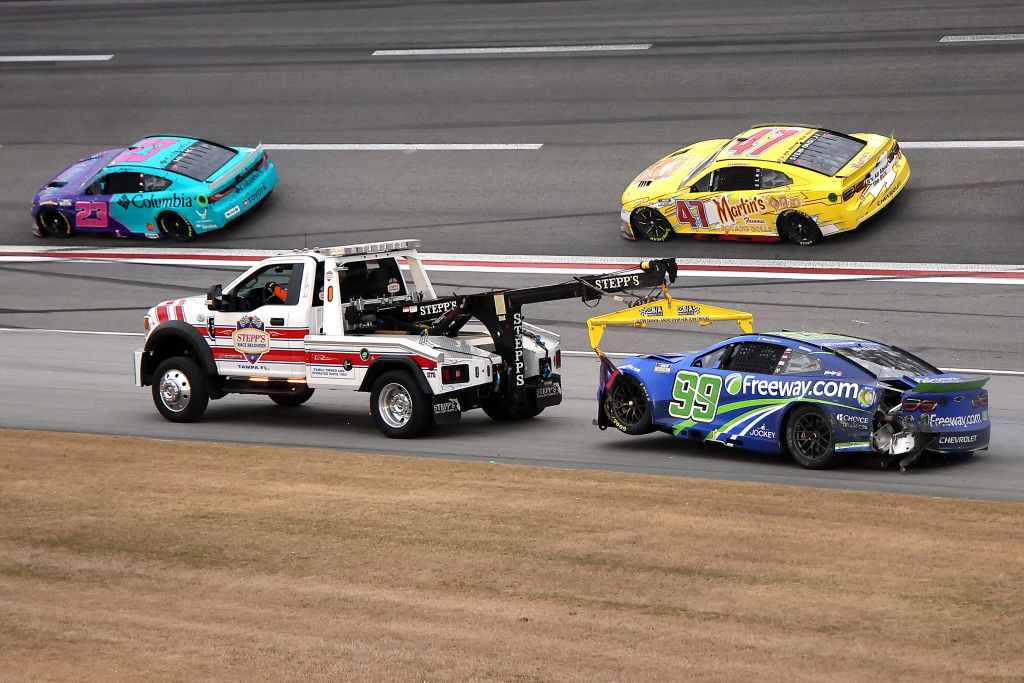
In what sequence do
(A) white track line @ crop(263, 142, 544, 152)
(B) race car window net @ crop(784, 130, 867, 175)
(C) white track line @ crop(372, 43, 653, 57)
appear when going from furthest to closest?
(C) white track line @ crop(372, 43, 653, 57) → (A) white track line @ crop(263, 142, 544, 152) → (B) race car window net @ crop(784, 130, 867, 175)

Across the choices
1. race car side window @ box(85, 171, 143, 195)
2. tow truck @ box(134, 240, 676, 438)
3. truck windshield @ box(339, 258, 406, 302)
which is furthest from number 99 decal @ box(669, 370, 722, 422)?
race car side window @ box(85, 171, 143, 195)

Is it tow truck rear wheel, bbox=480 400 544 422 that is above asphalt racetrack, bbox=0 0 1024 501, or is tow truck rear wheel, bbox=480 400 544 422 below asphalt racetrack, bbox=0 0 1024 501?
below

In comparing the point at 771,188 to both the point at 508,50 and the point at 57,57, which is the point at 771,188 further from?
the point at 57,57

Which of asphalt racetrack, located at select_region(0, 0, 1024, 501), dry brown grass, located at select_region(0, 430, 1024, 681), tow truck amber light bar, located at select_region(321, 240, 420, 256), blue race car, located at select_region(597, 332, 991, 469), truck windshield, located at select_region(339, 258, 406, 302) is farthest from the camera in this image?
asphalt racetrack, located at select_region(0, 0, 1024, 501)

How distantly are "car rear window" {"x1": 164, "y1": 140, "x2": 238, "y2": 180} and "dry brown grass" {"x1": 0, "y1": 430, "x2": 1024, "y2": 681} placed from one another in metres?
12.9

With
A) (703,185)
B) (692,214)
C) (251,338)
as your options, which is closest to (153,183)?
(692,214)

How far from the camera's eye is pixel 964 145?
80.7 ft

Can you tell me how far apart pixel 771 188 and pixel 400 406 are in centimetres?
936

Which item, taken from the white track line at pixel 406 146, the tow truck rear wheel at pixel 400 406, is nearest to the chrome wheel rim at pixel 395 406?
the tow truck rear wheel at pixel 400 406

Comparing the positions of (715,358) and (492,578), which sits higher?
(715,358)

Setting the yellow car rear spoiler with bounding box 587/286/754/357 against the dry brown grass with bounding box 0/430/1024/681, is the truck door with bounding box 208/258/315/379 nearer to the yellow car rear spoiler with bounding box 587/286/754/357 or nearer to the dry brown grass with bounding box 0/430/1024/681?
the dry brown grass with bounding box 0/430/1024/681

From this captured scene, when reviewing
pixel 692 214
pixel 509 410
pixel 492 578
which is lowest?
pixel 492 578

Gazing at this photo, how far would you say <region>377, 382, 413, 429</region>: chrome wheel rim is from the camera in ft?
49.0

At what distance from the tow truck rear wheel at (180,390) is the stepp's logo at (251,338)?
2.40 ft
